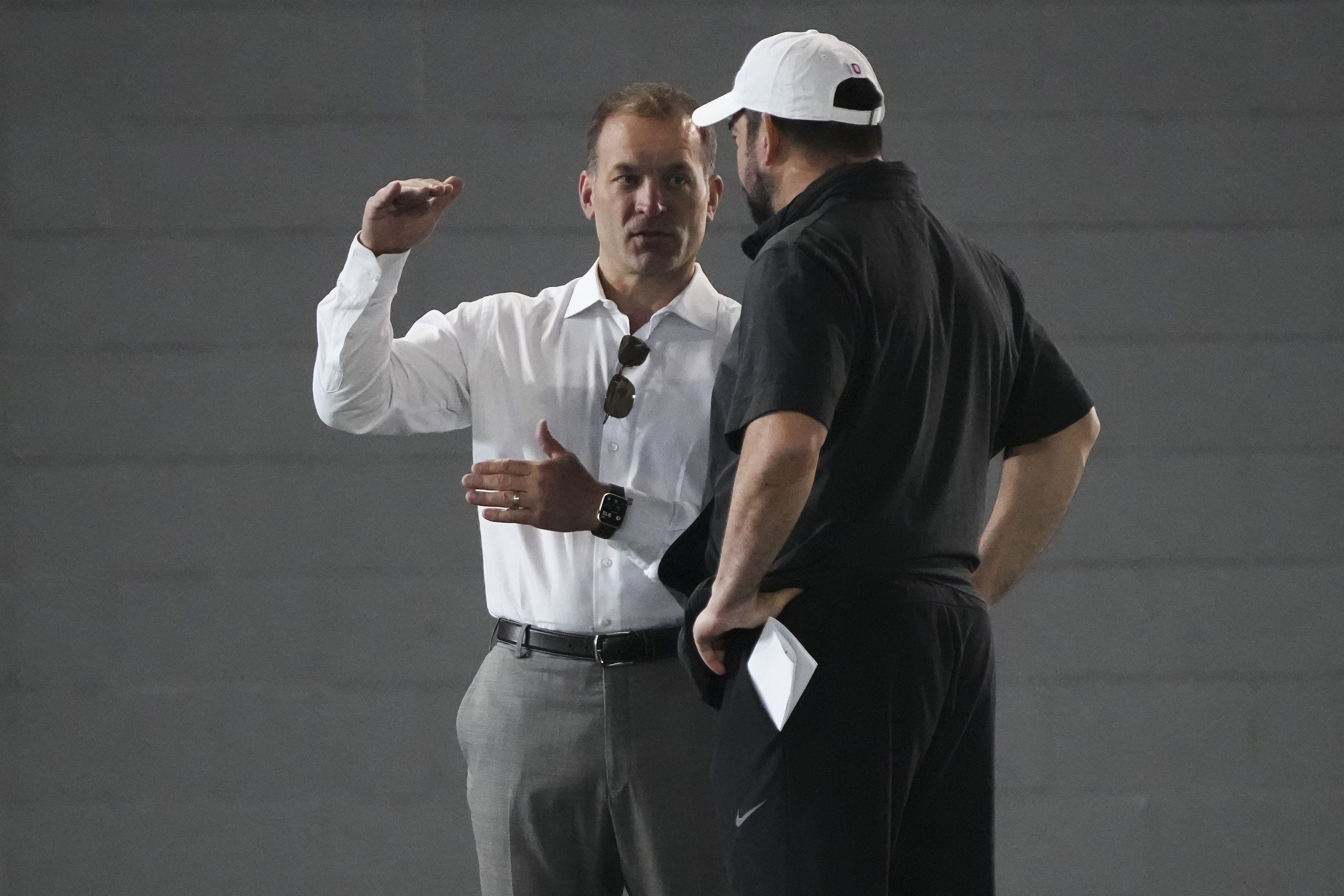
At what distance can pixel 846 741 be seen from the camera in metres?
1.45

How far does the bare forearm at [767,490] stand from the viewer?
54.4 inches

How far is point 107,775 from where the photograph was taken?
274 centimetres

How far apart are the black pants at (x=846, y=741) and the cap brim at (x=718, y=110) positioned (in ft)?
1.99

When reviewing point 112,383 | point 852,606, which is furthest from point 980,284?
point 112,383

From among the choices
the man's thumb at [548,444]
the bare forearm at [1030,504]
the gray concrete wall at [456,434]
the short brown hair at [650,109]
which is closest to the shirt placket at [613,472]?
the man's thumb at [548,444]

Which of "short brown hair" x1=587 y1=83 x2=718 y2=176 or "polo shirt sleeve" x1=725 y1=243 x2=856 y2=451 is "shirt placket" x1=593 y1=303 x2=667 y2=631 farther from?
"polo shirt sleeve" x1=725 y1=243 x2=856 y2=451

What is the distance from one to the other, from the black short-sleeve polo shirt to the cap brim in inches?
6.1

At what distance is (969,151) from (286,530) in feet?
5.42

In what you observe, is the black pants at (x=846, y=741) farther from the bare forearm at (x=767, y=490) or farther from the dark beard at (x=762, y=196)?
the dark beard at (x=762, y=196)

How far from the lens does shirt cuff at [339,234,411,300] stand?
1.76 metres

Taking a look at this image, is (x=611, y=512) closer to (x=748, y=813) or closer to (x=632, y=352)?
(x=632, y=352)

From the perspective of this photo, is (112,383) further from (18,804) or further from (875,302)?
(875,302)

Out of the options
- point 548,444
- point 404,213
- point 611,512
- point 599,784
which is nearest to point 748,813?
point 599,784

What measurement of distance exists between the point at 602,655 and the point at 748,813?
1.25 ft
